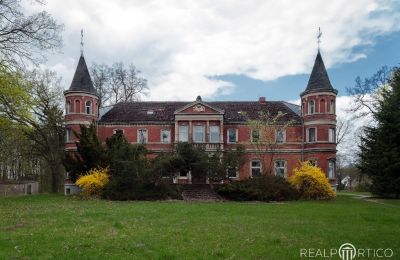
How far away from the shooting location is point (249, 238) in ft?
40.9

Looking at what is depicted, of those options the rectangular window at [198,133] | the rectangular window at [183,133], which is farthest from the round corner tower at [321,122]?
the rectangular window at [183,133]

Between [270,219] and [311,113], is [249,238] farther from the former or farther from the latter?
[311,113]

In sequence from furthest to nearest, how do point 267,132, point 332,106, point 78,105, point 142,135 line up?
point 142,135
point 78,105
point 332,106
point 267,132

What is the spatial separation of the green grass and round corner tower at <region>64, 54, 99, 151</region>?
2466 centimetres

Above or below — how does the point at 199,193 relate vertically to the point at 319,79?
below

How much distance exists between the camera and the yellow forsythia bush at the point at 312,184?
3341 centimetres

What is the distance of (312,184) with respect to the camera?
33406 millimetres

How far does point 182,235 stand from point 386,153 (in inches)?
1014

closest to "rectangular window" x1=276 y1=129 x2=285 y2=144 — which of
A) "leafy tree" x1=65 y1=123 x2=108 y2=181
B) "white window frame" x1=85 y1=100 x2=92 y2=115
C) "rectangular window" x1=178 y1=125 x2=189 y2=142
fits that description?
"rectangular window" x1=178 y1=125 x2=189 y2=142

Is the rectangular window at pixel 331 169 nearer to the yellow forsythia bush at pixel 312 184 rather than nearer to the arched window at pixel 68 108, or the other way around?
the yellow forsythia bush at pixel 312 184

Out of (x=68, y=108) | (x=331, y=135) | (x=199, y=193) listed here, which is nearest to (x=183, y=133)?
(x=199, y=193)

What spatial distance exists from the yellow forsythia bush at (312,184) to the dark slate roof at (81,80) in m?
22.7

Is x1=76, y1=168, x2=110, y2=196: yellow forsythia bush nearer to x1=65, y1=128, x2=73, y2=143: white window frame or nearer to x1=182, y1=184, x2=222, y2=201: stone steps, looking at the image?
x1=182, y1=184, x2=222, y2=201: stone steps

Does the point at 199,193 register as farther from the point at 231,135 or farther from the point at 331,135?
the point at 331,135
